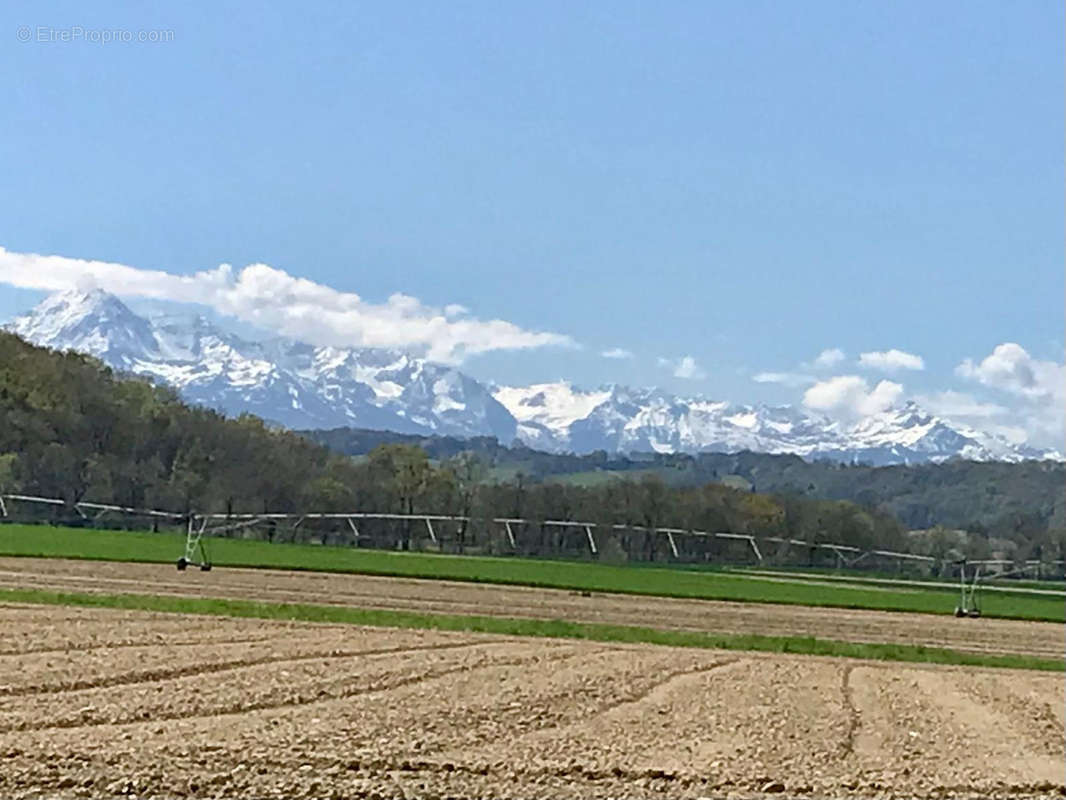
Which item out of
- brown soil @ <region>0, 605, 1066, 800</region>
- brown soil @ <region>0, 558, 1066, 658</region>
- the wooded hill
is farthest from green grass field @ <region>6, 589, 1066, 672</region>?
the wooded hill

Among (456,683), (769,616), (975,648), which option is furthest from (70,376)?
(456,683)

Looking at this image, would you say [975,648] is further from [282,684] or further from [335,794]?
[335,794]

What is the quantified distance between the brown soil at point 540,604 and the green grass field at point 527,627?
2.62 m

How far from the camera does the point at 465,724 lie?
13422mm

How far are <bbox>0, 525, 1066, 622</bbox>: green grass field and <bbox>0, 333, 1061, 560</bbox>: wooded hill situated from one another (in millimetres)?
20364

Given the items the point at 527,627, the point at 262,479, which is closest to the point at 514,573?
the point at 527,627

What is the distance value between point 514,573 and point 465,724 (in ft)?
140

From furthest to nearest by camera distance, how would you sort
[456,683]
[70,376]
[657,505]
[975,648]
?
1. [657,505]
2. [70,376]
3. [975,648]
4. [456,683]

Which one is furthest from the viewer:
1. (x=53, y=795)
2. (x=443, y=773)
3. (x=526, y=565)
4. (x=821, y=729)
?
(x=526, y=565)

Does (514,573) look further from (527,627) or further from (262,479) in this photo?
(262,479)

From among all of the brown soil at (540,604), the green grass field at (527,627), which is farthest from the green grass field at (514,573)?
the green grass field at (527,627)

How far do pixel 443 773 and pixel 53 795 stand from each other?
8.96 feet

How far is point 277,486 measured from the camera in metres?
95.8

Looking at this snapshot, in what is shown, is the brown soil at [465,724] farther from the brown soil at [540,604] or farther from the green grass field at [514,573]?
the green grass field at [514,573]
